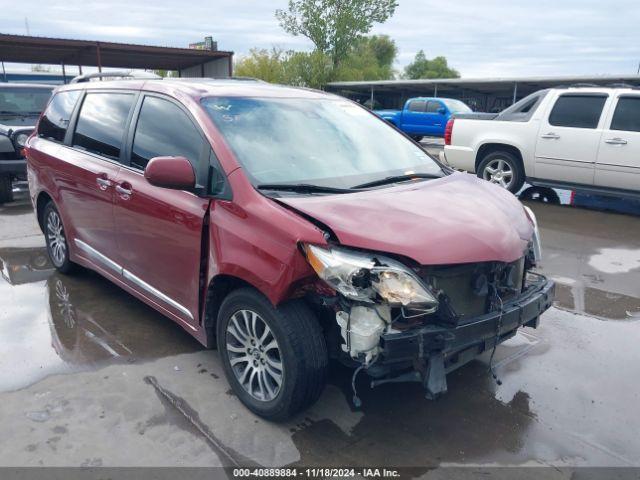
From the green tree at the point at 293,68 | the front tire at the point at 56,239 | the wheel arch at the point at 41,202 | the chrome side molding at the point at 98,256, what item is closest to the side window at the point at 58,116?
the wheel arch at the point at 41,202

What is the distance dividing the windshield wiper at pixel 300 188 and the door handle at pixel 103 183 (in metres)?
1.54

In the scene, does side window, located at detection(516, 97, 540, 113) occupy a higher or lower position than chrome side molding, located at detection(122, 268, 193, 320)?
higher

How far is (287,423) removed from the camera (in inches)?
119

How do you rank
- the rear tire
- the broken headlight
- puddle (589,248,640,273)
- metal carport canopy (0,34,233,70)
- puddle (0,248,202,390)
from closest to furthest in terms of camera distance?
the broken headlight < puddle (0,248,202,390) < puddle (589,248,640,273) < the rear tire < metal carport canopy (0,34,233,70)

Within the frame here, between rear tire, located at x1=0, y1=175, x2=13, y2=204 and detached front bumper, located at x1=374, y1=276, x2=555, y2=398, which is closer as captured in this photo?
detached front bumper, located at x1=374, y1=276, x2=555, y2=398

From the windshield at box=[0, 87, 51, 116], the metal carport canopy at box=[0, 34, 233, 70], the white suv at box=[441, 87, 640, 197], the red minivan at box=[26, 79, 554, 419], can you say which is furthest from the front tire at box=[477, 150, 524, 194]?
the metal carport canopy at box=[0, 34, 233, 70]

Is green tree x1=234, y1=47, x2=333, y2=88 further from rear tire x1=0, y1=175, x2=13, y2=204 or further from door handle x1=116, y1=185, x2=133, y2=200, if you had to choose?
door handle x1=116, y1=185, x2=133, y2=200

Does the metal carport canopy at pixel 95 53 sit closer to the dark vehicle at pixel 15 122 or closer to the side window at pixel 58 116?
the dark vehicle at pixel 15 122

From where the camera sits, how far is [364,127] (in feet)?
13.3

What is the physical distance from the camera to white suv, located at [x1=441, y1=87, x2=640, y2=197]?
7.84 m

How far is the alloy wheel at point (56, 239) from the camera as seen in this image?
513 cm

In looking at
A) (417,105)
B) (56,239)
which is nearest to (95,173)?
(56,239)

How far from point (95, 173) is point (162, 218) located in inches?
41.9

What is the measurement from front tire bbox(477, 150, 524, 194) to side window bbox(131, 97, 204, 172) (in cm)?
653
